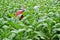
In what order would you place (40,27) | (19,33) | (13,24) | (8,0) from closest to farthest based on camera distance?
(19,33)
(40,27)
(13,24)
(8,0)

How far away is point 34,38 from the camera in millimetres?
2555

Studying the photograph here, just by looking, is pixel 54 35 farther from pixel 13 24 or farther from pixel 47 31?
pixel 13 24

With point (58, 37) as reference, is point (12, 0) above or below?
above

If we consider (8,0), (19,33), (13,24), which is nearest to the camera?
(19,33)

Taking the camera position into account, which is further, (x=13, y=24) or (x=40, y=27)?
(x=13, y=24)

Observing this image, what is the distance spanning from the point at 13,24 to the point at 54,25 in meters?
0.55

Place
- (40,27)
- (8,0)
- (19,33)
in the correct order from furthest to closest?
(8,0) < (40,27) < (19,33)

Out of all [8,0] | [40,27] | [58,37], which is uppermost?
[8,0]

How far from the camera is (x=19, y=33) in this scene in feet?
8.27

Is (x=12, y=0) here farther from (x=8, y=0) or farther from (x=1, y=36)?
(x=1, y=36)

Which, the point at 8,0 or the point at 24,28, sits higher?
the point at 8,0

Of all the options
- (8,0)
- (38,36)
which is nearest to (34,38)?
(38,36)

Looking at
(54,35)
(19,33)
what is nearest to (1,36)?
(19,33)

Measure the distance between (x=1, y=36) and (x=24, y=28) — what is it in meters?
0.31
